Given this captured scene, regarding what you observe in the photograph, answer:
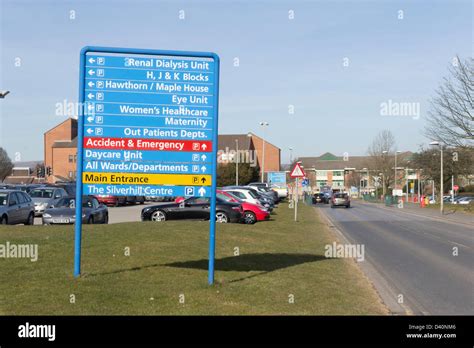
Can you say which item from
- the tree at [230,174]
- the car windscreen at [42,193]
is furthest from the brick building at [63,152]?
the car windscreen at [42,193]

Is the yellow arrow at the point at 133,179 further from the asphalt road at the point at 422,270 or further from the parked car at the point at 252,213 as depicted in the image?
the parked car at the point at 252,213

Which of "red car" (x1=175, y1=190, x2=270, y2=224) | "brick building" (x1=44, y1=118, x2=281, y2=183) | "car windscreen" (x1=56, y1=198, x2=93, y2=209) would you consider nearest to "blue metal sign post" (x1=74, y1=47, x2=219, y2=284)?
"car windscreen" (x1=56, y1=198, x2=93, y2=209)

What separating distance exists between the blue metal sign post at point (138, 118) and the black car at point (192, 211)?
1239cm

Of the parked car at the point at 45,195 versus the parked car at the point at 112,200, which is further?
the parked car at the point at 112,200

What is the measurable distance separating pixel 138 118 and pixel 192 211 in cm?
1292

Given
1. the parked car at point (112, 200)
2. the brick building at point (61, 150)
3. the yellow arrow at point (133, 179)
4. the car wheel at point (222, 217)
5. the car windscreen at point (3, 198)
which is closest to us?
the yellow arrow at point (133, 179)

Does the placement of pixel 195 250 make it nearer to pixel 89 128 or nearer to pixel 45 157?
pixel 89 128

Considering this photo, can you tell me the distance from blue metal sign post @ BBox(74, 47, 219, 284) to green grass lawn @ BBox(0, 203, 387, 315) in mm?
1184

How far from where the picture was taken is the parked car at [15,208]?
1902 cm

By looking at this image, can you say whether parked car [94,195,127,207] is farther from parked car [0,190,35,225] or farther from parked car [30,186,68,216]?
parked car [0,190,35,225]

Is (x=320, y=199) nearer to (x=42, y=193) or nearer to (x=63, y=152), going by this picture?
(x=42, y=193)

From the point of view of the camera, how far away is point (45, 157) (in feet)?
324

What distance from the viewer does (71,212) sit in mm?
18781

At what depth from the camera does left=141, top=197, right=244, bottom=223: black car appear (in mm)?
21547
